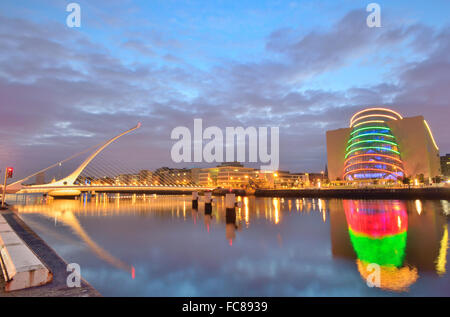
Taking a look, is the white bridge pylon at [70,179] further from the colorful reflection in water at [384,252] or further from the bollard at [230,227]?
the colorful reflection in water at [384,252]

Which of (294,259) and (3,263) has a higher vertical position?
(3,263)

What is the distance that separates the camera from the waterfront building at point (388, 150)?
74.5 meters

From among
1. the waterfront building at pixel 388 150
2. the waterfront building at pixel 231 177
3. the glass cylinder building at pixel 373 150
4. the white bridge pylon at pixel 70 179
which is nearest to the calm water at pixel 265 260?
the white bridge pylon at pixel 70 179

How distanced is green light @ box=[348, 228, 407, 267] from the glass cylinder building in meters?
65.7

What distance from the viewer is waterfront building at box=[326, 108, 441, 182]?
74.5 metres

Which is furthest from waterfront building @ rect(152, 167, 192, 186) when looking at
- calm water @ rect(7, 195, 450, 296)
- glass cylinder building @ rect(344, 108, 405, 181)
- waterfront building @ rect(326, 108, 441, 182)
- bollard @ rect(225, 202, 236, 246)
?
calm water @ rect(7, 195, 450, 296)

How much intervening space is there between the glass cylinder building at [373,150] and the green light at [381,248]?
65.7 m

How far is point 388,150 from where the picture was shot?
75375 millimetres

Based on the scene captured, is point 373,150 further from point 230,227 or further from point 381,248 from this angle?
point 381,248
